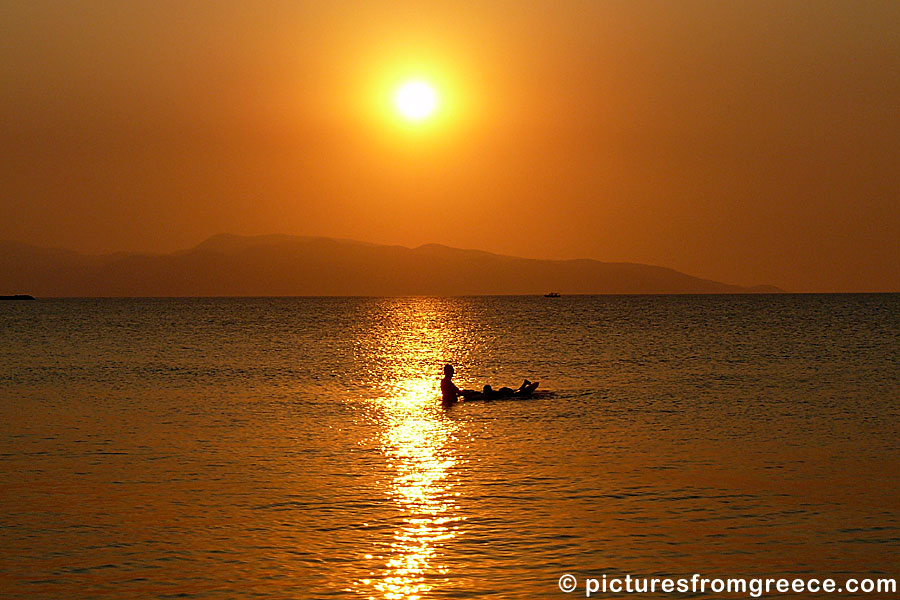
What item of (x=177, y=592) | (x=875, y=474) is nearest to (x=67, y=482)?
(x=177, y=592)

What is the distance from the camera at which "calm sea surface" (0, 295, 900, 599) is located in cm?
1697

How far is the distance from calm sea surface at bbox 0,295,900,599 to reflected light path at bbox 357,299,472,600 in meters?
0.08

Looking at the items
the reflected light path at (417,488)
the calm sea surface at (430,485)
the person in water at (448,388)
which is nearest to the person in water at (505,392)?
the calm sea surface at (430,485)

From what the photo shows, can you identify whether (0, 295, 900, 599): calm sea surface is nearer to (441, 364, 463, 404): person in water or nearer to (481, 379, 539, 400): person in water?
(441, 364, 463, 404): person in water

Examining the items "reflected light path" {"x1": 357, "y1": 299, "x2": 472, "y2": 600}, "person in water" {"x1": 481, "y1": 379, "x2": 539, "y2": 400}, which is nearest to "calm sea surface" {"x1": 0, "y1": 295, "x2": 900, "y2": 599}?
"reflected light path" {"x1": 357, "y1": 299, "x2": 472, "y2": 600}

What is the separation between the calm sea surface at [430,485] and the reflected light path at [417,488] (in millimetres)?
78

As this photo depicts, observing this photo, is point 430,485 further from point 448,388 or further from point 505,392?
point 505,392

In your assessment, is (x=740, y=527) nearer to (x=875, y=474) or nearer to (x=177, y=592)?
(x=875, y=474)

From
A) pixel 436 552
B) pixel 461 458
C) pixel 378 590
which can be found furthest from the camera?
pixel 461 458

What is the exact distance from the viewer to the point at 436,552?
1775 cm

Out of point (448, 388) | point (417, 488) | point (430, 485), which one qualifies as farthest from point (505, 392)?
point (417, 488)

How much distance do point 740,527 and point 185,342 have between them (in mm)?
86998

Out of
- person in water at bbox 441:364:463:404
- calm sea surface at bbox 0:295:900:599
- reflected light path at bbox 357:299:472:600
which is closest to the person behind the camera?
reflected light path at bbox 357:299:472:600

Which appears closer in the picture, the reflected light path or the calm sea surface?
the reflected light path
